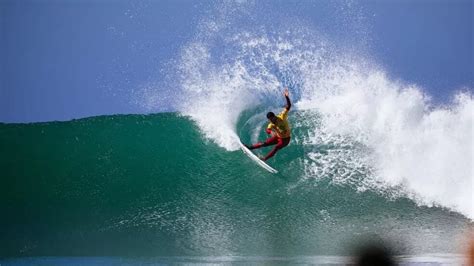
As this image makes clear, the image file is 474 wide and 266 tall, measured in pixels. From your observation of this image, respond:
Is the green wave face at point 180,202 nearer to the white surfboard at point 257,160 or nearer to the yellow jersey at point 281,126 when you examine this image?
the white surfboard at point 257,160

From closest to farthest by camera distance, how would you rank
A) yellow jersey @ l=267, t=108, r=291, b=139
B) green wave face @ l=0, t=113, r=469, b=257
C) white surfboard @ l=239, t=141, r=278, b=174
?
1. green wave face @ l=0, t=113, r=469, b=257
2. yellow jersey @ l=267, t=108, r=291, b=139
3. white surfboard @ l=239, t=141, r=278, b=174

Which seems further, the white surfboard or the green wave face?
the white surfboard

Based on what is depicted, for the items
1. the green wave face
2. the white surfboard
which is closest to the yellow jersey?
the white surfboard

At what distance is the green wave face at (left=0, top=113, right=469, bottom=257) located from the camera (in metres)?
6.87

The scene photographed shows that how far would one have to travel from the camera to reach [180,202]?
8.17m

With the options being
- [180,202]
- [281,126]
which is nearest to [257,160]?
[281,126]

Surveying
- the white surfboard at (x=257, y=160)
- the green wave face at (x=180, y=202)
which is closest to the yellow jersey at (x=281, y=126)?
the white surfboard at (x=257, y=160)

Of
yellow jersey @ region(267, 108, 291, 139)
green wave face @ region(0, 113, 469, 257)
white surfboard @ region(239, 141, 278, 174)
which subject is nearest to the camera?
green wave face @ region(0, 113, 469, 257)

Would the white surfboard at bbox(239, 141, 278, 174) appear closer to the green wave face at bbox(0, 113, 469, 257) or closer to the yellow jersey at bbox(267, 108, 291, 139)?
the green wave face at bbox(0, 113, 469, 257)

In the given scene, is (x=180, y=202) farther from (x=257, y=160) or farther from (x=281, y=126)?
(x=281, y=126)

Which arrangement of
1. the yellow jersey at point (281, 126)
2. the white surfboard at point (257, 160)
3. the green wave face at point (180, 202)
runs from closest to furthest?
the green wave face at point (180, 202)
the yellow jersey at point (281, 126)
the white surfboard at point (257, 160)

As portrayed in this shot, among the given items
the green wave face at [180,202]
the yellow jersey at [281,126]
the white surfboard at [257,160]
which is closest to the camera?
the green wave face at [180,202]

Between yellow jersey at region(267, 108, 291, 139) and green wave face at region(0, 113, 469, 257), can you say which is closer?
green wave face at region(0, 113, 469, 257)

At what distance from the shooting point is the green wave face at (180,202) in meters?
6.87
